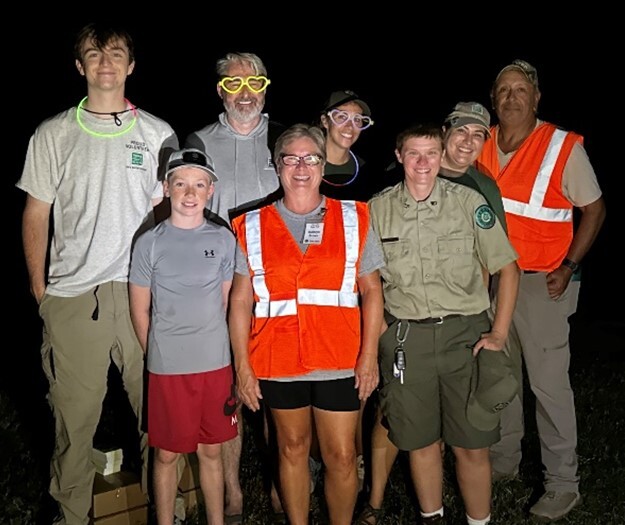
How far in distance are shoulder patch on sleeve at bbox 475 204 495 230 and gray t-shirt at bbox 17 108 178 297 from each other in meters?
1.64

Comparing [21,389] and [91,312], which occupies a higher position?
[91,312]

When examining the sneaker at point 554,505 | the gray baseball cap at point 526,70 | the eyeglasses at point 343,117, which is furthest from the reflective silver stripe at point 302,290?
the sneaker at point 554,505

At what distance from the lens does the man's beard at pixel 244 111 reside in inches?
161

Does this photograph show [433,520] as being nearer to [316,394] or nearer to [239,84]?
[316,394]

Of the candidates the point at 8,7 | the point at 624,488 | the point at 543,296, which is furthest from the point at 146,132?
the point at 8,7

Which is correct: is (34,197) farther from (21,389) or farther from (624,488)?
(624,488)

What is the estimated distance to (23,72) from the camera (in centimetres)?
1988

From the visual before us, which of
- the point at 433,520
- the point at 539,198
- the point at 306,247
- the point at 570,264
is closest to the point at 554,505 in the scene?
the point at 433,520

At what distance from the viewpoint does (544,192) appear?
436 cm

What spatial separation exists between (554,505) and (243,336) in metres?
2.14

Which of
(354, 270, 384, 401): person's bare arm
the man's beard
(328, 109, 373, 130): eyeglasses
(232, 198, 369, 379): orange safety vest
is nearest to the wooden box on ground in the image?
(232, 198, 369, 379): orange safety vest

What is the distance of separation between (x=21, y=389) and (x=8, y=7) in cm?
1750

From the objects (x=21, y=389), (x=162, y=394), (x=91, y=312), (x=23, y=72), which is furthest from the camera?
(x=23, y=72)

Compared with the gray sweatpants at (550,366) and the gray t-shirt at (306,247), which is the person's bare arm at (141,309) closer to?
the gray t-shirt at (306,247)
